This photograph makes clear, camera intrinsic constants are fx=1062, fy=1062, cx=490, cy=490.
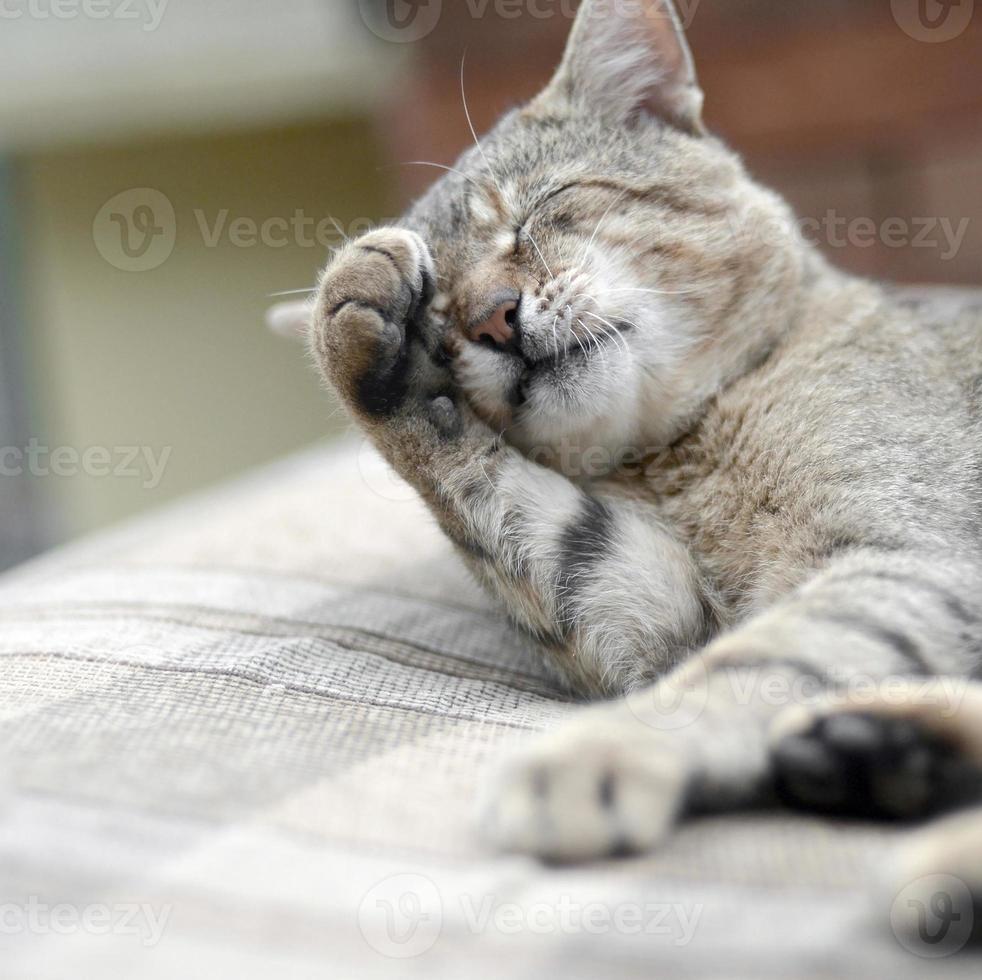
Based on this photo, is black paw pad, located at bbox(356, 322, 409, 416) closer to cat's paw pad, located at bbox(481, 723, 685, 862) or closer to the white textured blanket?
the white textured blanket

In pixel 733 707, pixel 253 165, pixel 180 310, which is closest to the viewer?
pixel 733 707

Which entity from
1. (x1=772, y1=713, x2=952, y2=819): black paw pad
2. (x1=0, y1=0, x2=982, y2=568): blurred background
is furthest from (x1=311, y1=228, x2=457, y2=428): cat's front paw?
(x1=0, y1=0, x2=982, y2=568): blurred background

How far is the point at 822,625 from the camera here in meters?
1.06

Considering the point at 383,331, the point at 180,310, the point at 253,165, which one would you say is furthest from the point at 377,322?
the point at 180,310

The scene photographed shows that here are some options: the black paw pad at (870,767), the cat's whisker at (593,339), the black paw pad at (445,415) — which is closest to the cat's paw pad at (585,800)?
the black paw pad at (870,767)

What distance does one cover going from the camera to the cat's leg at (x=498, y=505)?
1.32 metres

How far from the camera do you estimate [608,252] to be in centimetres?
154

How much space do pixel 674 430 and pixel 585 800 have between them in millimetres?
843

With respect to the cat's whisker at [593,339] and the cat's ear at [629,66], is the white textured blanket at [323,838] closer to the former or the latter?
the cat's whisker at [593,339]

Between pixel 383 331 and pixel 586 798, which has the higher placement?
pixel 383 331

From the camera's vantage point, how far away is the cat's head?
144 centimetres

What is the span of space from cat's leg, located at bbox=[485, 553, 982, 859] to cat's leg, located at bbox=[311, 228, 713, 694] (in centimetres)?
22

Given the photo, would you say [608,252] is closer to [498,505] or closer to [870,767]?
[498,505]

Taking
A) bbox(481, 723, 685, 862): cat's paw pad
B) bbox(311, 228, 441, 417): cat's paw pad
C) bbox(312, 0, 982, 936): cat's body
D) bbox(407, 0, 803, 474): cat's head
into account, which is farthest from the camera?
bbox(407, 0, 803, 474): cat's head
